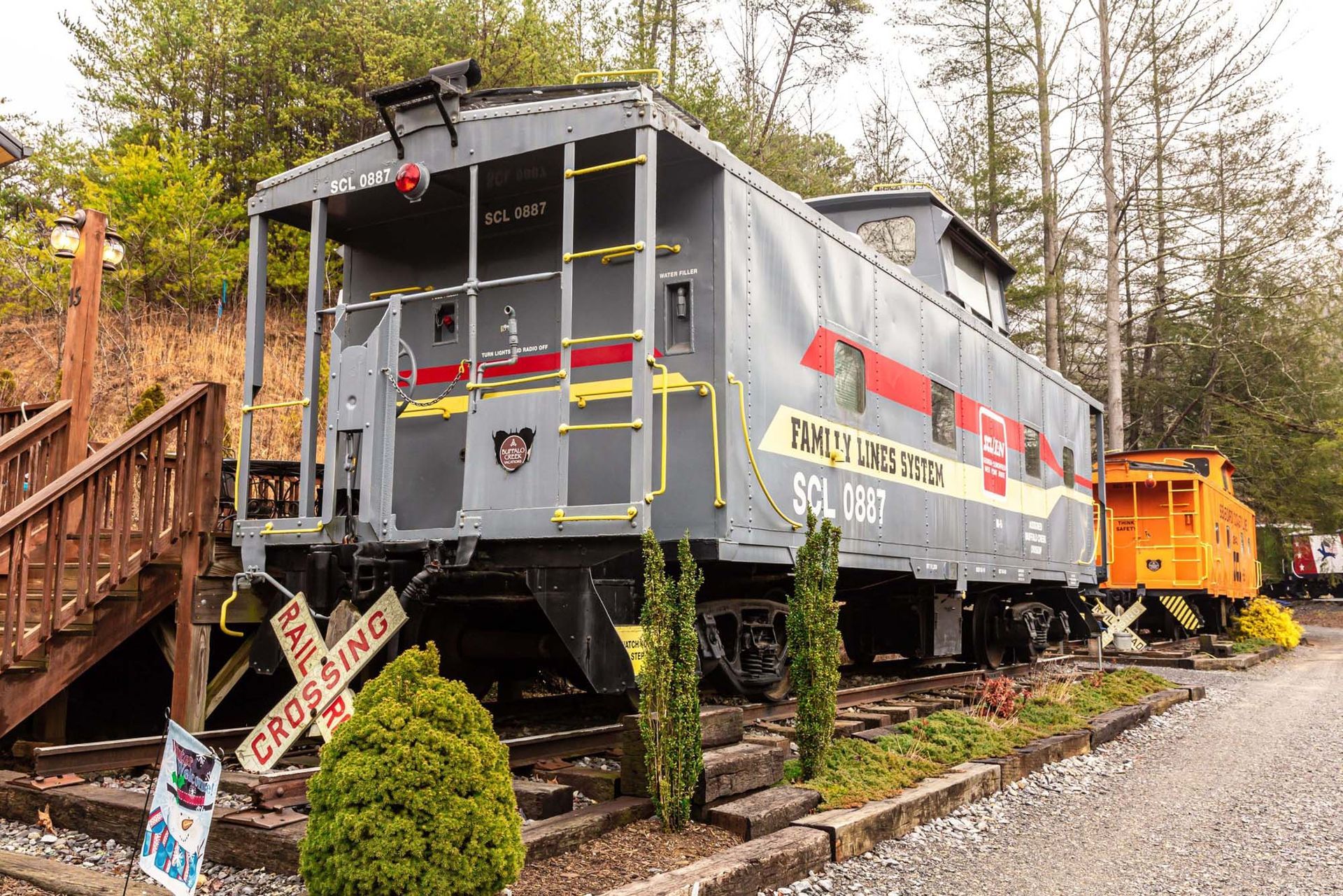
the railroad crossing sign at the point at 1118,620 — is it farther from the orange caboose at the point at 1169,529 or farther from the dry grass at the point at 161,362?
the dry grass at the point at 161,362

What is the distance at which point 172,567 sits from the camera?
6.52 m

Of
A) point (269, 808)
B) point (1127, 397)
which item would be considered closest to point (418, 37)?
point (269, 808)

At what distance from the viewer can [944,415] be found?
8.58 metres

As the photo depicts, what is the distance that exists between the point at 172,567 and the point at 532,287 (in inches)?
111

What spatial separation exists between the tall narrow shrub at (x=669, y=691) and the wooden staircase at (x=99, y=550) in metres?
3.18

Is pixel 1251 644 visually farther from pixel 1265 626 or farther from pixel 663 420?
pixel 663 420

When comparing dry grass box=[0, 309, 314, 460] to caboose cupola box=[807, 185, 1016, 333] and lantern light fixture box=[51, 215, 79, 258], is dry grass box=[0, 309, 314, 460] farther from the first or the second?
caboose cupola box=[807, 185, 1016, 333]

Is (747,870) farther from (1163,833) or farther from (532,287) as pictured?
(532,287)

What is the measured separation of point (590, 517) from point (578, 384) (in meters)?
1.18

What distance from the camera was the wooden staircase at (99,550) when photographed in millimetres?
5648

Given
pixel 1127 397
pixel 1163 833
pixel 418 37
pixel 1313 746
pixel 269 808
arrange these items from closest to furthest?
pixel 269 808
pixel 1163 833
pixel 1313 746
pixel 418 37
pixel 1127 397

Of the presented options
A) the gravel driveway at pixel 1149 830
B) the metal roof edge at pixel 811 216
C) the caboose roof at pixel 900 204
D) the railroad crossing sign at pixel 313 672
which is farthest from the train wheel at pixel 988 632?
the railroad crossing sign at pixel 313 672

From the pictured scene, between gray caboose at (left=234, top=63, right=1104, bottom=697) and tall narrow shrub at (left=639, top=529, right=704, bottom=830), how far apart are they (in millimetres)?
366

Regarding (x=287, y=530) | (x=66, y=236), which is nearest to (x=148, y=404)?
(x=66, y=236)
